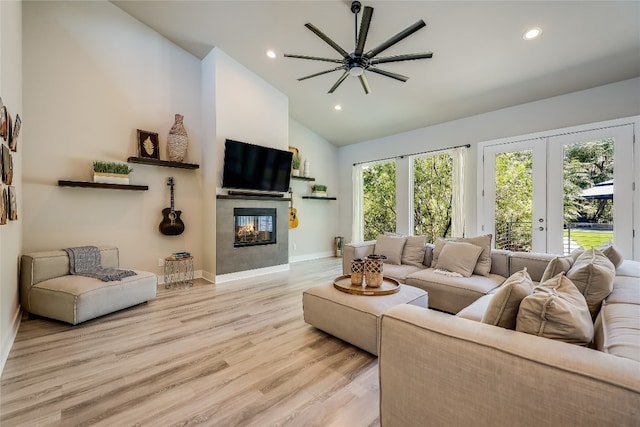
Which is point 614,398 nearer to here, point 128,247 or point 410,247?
point 410,247

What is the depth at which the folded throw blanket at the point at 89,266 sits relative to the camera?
3058 millimetres

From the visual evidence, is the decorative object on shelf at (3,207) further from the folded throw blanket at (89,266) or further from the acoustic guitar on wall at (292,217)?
the acoustic guitar on wall at (292,217)

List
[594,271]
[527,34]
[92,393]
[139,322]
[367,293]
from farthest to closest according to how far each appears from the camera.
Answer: [527,34] < [139,322] < [367,293] < [92,393] < [594,271]

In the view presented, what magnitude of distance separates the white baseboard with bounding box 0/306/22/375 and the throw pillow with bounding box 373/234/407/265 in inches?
146

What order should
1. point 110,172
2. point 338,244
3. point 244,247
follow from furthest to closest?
point 338,244
point 244,247
point 110,172

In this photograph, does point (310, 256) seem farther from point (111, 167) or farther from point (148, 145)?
point (111, 167)

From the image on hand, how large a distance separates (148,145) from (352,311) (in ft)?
12.6

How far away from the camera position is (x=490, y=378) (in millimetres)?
1000

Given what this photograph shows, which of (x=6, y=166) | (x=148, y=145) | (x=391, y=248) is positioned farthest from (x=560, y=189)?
(x=6, y=166)

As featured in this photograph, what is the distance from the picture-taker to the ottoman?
2133 mm

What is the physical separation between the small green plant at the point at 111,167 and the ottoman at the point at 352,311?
3.11 m

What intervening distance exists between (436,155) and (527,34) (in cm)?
260

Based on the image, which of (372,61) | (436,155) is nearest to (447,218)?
(436,155)

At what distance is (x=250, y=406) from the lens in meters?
1.62
